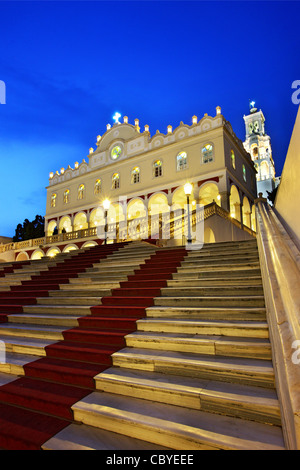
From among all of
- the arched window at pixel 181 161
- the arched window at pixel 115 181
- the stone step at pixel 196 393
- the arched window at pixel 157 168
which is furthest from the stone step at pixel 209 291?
the arched window at pixel 115 181

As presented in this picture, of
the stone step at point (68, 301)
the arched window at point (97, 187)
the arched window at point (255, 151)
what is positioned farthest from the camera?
the arched window at point (255, 151)

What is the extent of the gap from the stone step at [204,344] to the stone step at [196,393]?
444 mm

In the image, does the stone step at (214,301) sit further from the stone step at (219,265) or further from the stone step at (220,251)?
the stone step at (220,251)

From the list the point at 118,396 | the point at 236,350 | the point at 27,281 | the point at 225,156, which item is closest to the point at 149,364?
the point at 118,396

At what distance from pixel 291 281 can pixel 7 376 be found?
158 inches

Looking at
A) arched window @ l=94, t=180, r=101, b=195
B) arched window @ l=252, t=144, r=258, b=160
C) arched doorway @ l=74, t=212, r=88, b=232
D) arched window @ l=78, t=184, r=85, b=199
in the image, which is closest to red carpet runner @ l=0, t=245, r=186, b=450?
arched window @ l=94, t=180, r=101, b=195

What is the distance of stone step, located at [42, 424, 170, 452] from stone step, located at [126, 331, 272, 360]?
124cm

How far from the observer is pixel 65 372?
332cm

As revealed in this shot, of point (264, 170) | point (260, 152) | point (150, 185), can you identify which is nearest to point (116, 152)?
point (150, 185)

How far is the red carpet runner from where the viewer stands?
8.53 ft

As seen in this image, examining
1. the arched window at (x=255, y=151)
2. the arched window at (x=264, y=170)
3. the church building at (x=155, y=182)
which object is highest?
the arched window at (x=255, y=151)

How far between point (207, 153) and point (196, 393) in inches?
909

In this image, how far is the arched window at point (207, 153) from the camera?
23.0 meters

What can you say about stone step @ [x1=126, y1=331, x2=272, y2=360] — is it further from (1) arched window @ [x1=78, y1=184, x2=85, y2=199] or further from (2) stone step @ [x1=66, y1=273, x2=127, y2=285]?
(1) arched window @ [x1=78, y1=184, x2=85, y2=199]
